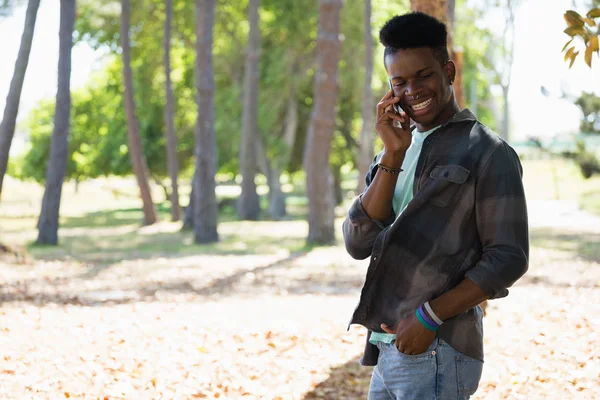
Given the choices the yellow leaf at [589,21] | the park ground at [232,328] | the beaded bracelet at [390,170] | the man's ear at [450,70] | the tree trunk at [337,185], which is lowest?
the tree trunk at [337,185]

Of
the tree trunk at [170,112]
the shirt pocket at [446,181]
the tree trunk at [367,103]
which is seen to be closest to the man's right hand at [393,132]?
the shirt pocket at [446,181]

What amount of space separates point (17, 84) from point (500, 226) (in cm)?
1637

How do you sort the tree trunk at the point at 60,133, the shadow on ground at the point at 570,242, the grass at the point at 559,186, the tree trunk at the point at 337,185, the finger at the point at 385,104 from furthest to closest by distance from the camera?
the tree trunk at the point at 337,185
the grass at the point at 559,186
the tree trunk at the point at 60,133
the shadow on ground at the point at 570,242
the finger at the point at 385,104

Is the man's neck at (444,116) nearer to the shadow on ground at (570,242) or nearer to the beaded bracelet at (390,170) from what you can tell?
the beaded bracelet at (390,170)

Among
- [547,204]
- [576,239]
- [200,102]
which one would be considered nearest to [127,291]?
[200,102]

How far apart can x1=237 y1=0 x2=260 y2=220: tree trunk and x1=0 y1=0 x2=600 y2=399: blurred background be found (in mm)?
76

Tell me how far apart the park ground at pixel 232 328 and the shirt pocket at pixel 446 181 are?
14.1ft

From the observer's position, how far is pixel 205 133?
2334cm

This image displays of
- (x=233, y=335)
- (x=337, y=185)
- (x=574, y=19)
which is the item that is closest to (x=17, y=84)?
(x=233, y=335)

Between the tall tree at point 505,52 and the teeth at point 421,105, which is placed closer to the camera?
the teeth at point 421,105

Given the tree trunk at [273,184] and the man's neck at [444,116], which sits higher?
the man's neck at [444,116]

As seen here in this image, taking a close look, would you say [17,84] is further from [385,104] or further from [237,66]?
[237,66]

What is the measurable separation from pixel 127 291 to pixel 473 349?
11.4 m

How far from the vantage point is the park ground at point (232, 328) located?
23.0 ft
